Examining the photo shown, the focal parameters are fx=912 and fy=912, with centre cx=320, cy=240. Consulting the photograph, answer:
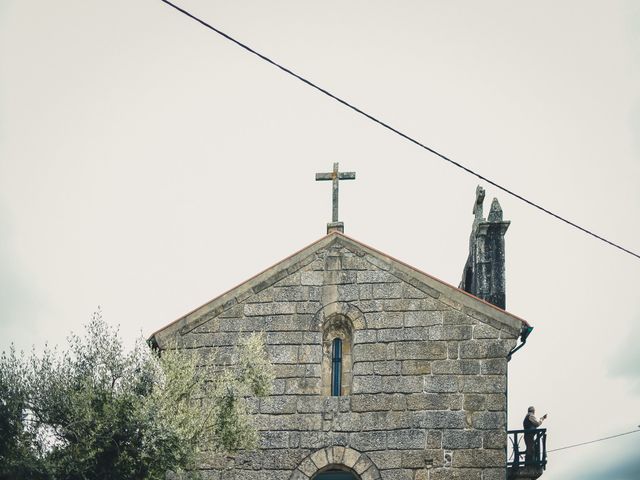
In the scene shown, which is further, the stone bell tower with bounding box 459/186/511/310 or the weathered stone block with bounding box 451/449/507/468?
the stone bell tower with bounding box 459/186/511/310

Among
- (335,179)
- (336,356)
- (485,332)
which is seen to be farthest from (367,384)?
(335,179)

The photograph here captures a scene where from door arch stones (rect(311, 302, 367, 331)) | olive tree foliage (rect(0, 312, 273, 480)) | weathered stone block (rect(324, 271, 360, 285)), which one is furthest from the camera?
weathered stone block (rect(324, 271, 360, 285))

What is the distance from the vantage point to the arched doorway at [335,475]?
17406 millimetres

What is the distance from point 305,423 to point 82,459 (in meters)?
4.61

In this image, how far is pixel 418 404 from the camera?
17234 mm

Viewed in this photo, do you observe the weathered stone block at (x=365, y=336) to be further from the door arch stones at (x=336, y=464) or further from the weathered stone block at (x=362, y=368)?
the door arch stones at (x=336, y=464)

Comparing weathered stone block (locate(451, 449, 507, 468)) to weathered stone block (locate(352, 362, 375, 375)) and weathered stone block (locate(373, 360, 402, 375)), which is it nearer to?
weathered stone block (locate(373, 360, 402, 375))

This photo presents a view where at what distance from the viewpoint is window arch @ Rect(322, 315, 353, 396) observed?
1780 cm

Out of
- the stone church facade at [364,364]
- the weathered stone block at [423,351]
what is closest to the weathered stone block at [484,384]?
the stone church facade at [364,364]

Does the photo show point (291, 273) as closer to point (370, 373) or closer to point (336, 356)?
point (336, 356)

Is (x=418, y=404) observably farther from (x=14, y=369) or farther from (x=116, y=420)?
(x=14, y=369)

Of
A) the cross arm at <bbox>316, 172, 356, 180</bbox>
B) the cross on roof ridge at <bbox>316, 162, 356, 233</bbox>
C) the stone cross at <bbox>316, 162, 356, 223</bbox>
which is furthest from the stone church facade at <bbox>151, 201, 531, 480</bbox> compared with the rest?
the cross arm at <bbox>316, 172, 356, 180</bbox>

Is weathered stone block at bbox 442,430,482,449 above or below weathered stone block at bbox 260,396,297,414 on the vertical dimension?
below

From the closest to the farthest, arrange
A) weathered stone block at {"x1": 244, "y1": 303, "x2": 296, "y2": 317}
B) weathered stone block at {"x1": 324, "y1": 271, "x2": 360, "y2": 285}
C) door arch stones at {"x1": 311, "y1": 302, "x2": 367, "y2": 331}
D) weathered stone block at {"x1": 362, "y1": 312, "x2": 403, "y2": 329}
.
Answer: weathered stone block at {"x1": 362, "y1": 312, "x2": 403, "y2": 329}, door arch stones at {"x1": 311, "y1": 302, "x2": 367, "y2": 331}, weathered stone block at {"x1": 244, "y1": 303, "x2": 296, "y2": 317}, weathered stone block at {"x1": 324, "y1": 271, "x2": 360, "y2": 285}
